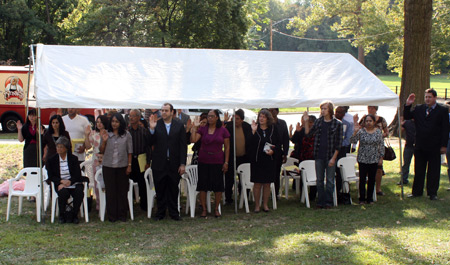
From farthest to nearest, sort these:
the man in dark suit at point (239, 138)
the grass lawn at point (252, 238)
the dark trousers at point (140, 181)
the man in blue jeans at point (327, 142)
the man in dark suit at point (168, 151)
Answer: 1. the man in dark suit at point (239, 138)
2. the dark trousers at point (140, 181)
3. the man in blue jeans at point (327, 142)
4. the man in dark suit at point (168, 151)
5. the grass lawn at point (252, 238)

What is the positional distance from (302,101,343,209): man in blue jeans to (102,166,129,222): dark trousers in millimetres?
2974

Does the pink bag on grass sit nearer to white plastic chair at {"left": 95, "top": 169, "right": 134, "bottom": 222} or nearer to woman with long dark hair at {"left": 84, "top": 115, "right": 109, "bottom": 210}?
woman with long dark hair at {"left": 84, "top": 115, "right": 109, "bottom": 210}

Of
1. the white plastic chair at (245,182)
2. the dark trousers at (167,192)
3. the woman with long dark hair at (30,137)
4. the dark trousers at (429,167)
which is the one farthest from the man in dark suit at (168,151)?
the dark trousers at (429,167)

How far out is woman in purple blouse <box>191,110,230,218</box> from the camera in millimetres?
7211

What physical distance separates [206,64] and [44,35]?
2510 cm

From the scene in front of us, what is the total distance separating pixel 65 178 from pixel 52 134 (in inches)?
32.2

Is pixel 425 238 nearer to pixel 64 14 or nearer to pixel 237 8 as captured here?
pixel 237 8

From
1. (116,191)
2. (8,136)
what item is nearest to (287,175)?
(116,191)

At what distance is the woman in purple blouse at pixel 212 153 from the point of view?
23.7 feet

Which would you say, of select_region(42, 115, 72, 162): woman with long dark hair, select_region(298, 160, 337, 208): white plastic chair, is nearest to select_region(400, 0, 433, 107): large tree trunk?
select_region(298, 160, 337, 208): white plastic chair

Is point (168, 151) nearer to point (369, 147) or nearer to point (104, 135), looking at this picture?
point (104, 135)

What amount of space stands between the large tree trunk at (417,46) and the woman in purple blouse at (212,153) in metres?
8.10

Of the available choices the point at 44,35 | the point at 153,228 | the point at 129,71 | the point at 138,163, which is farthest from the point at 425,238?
the point at 44,35

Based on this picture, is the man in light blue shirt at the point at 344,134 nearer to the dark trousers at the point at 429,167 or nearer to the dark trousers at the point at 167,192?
the dark trousers at the point at 429,167
